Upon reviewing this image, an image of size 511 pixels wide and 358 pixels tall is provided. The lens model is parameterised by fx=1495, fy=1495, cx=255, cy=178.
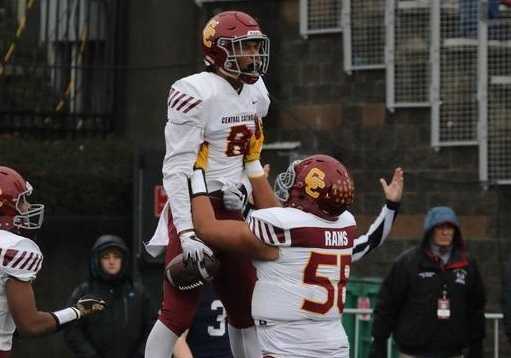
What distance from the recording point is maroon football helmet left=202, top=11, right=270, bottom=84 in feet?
24.6

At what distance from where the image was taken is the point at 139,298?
1057 centimetres

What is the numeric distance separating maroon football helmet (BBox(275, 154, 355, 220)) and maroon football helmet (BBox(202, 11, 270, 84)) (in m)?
0.71

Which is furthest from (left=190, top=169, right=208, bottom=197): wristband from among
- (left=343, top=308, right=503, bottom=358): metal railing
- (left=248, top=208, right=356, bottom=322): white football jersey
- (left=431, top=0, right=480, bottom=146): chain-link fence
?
(left=431, top=0, right=480, bottom=146): chain-link fence

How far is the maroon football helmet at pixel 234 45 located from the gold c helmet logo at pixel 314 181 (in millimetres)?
804

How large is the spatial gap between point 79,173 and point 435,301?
4.99 meters

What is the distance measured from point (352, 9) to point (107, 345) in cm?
458

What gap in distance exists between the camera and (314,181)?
7.00 m

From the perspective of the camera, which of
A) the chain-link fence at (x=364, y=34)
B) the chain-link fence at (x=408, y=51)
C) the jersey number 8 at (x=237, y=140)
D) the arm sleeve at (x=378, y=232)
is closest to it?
the jersey number 8 at (x=237, y=140)

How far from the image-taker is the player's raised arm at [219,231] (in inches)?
274

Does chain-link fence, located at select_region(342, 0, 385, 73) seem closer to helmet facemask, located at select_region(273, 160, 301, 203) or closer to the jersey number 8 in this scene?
the jersey number 8

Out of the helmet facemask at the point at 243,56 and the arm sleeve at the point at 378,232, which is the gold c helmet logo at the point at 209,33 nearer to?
the helmet facemask at the point at 243,56

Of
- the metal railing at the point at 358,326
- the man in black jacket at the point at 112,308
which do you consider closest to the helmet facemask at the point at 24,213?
the man in black jacket at the point at 112,308

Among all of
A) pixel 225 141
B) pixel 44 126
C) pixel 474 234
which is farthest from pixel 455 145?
pixel 225 141

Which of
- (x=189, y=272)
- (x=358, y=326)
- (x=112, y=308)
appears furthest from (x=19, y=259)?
(x=358, y=326)
